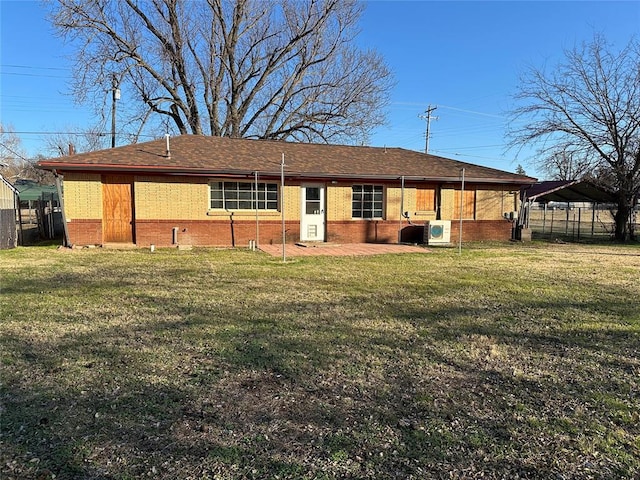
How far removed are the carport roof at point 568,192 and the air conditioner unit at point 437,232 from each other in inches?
189

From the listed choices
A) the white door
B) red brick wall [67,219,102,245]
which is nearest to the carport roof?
the white door

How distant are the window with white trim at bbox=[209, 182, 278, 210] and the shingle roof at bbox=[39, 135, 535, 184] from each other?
632 mm

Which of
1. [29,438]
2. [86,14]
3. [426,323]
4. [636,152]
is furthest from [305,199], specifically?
[86,14]

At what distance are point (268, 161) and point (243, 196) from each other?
5.32 feet

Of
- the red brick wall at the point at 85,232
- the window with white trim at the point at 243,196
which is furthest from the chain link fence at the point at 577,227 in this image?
the red brick wall at the point at 85,232

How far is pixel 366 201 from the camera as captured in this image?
1567cm

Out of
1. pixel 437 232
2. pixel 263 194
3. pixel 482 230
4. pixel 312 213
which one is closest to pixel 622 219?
pixel 482 230

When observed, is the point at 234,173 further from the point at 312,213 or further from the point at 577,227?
the point at 577,227

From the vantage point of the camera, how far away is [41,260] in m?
10.2

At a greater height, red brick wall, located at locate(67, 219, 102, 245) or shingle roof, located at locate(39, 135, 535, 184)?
shingle roof, located at locate(39, 135, 535, 184)

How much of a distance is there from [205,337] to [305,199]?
34.8ft

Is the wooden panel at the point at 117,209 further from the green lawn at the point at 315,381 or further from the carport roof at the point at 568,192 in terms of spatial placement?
the carport roof at the point at 568,192

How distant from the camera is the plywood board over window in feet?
54.2

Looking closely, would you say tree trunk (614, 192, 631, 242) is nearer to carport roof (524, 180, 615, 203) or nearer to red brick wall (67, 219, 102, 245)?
carport roof (524, 180, 615, 203)
